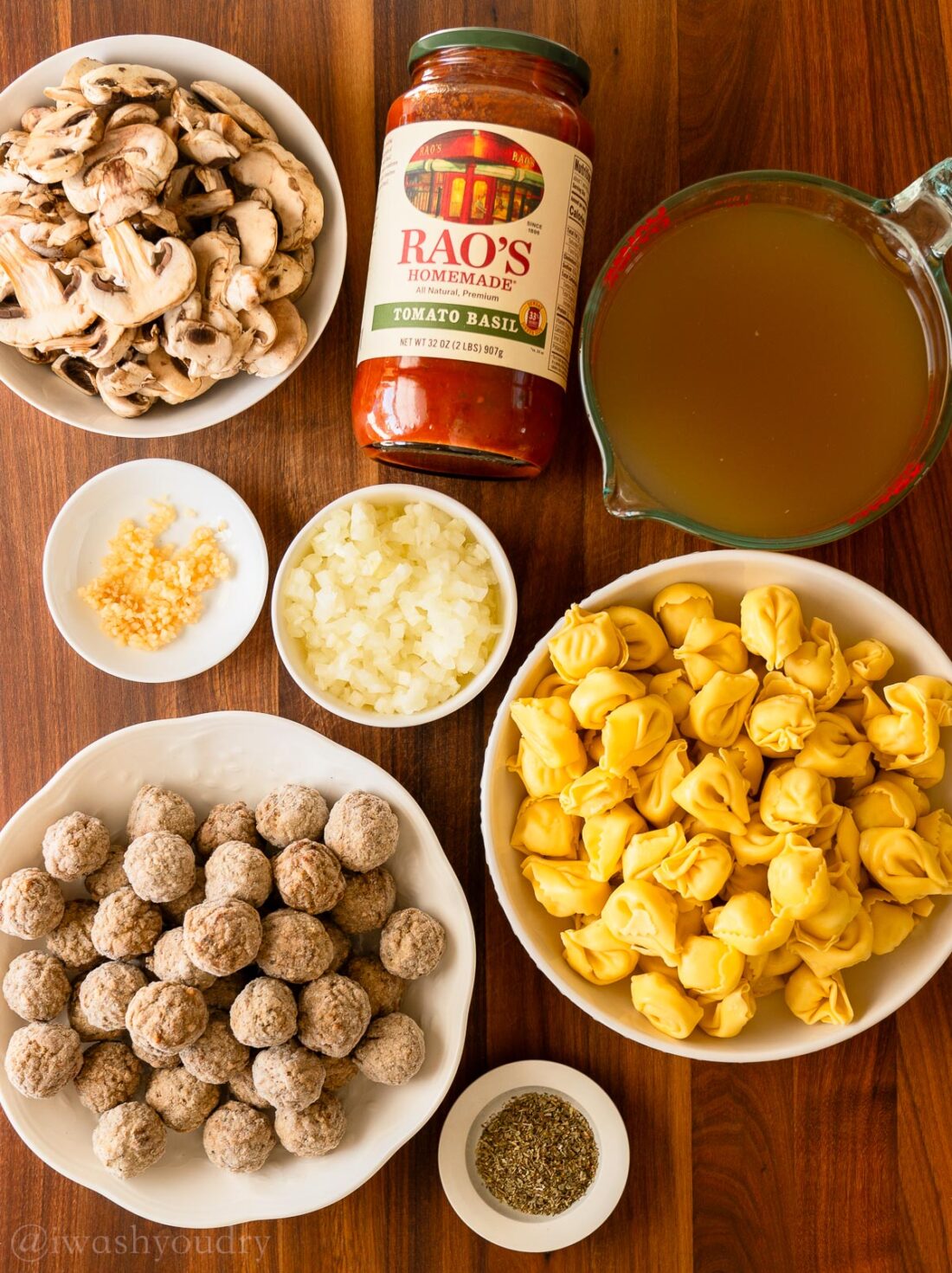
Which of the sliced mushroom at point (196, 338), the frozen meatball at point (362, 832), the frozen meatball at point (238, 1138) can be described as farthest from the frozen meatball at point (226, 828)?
the sliced mushroom at point (196, 338)

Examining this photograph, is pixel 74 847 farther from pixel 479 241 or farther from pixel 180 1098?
pixel 479 241

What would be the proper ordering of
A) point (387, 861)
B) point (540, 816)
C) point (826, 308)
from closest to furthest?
point (826, 308) → point (540, 816) → point (387, 861)

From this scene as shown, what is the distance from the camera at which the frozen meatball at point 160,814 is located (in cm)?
120

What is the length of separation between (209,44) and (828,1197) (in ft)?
5.59

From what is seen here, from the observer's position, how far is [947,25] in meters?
1.27

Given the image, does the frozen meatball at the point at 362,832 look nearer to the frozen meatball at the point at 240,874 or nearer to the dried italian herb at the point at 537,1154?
the frozen meatball at the point at 240,874

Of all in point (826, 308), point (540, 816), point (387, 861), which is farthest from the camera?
point (387, 861)

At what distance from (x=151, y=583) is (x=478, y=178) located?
64cm

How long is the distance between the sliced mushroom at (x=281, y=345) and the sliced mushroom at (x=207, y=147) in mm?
164

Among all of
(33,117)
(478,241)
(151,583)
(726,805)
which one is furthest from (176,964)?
(33,117)

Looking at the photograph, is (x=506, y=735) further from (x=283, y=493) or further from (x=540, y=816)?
(x=283, y=493)

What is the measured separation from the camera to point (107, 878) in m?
1.22

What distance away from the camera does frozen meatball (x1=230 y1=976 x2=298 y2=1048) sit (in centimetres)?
111

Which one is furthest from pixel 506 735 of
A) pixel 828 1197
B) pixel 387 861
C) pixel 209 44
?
pixel 209 44
